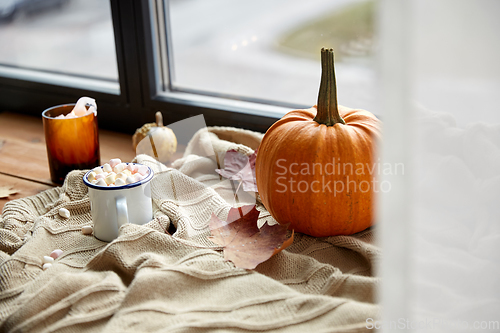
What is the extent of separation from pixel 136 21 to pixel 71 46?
0.31 metres

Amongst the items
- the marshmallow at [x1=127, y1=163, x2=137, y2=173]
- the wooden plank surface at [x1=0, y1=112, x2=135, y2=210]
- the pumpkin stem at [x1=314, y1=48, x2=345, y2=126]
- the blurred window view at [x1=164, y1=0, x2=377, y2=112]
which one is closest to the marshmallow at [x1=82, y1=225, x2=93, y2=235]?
the marshmallow at [x1=127, y1=163, x2=137, y2=173]

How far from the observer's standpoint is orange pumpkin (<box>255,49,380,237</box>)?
67 centimetres

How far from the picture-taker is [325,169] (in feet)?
2.21

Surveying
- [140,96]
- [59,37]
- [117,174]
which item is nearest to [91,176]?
[117,174]

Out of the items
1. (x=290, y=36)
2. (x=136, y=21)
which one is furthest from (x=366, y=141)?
(x=136, y=21)

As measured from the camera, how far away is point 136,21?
1.09 metres

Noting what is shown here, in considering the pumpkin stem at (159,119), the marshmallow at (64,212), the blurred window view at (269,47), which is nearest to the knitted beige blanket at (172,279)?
the marshmallow at (64,212)

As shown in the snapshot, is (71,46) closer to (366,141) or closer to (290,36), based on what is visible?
(290,36)

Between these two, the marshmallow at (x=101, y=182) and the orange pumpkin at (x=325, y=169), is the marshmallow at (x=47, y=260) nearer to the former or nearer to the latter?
the marshmallow at (x=101, y=182)

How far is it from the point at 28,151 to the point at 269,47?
0.64 m

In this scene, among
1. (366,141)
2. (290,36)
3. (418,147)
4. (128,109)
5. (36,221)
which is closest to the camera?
(418,147)

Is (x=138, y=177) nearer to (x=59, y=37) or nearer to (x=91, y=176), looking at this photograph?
(x=91, y=176)

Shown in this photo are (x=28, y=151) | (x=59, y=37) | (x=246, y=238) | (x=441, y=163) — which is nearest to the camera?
(x=441, y=163)

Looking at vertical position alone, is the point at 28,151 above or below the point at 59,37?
below
